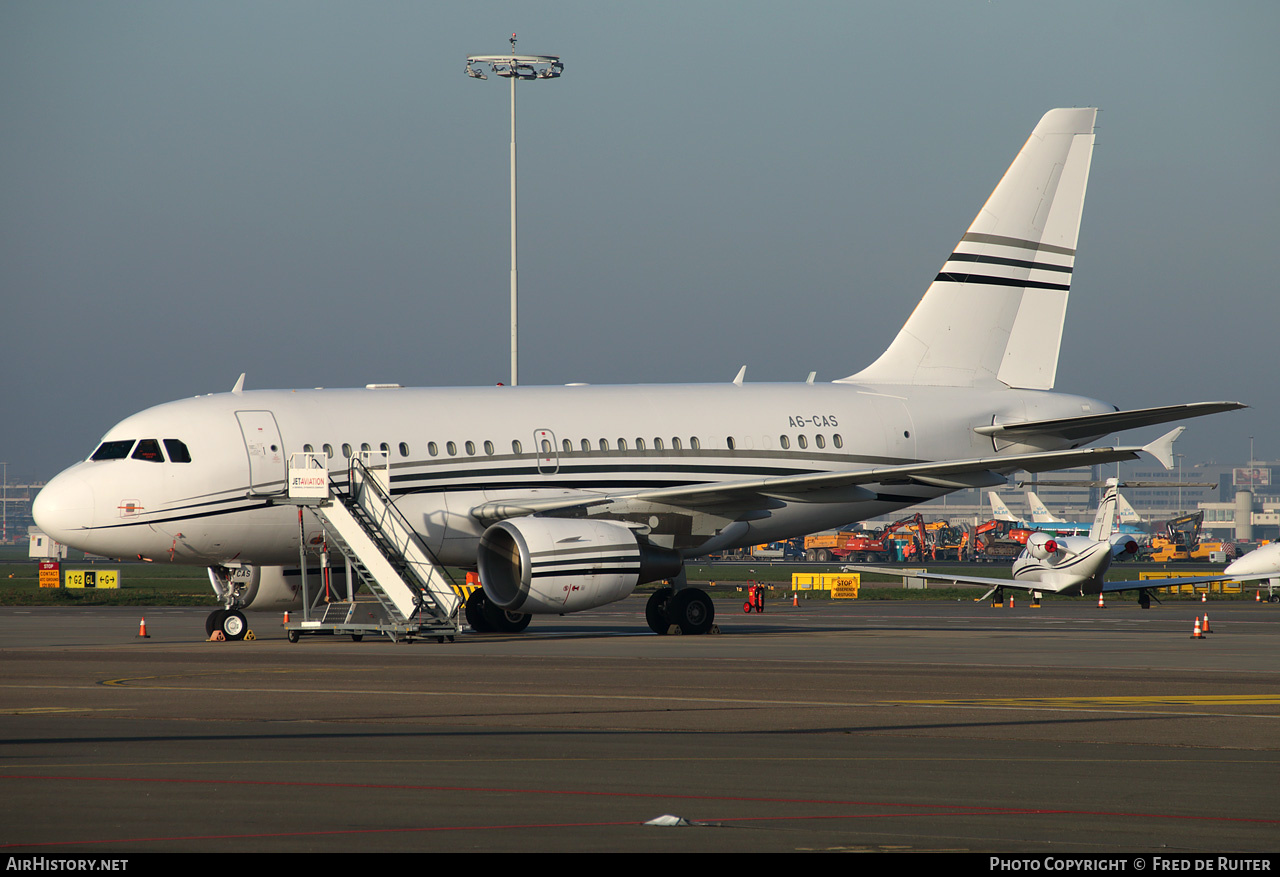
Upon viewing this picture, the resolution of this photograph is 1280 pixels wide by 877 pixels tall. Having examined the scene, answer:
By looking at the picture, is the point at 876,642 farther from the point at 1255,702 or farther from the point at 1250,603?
the point at 1250,603

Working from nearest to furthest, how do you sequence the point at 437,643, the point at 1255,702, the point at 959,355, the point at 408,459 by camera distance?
the point at 1255,702 → the point at 437,643 → the point at 408,459 → the point at 959,355

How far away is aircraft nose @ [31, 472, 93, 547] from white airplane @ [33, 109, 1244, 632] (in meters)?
0.04

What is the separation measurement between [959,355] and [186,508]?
17.4m

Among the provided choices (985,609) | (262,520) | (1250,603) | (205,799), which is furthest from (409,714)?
(1250,603)

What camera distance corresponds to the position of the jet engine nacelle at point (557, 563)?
26.7 m

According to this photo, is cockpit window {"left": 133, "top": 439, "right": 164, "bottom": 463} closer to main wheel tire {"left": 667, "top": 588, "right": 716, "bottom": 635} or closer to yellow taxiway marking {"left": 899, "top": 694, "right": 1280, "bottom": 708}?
main wheel tire {"left": 667, "top": 588, "right": 716, "bottom": 635}

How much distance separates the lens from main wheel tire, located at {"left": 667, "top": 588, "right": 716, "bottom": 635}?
30000 mm

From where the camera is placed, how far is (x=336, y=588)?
29938 millimetres

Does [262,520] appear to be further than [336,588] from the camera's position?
No

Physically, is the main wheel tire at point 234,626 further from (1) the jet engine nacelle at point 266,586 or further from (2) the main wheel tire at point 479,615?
(2) the main wheel tire at point 479,615

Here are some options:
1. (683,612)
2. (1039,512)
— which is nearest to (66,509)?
(683,612)

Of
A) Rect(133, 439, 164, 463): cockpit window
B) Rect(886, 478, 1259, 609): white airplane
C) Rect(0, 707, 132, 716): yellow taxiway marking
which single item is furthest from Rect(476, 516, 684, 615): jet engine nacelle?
Rect(886, 478, 1259, 609): white airplane

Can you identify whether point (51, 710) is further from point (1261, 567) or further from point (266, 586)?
point (1261, 567)

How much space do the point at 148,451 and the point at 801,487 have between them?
39.2 ft
